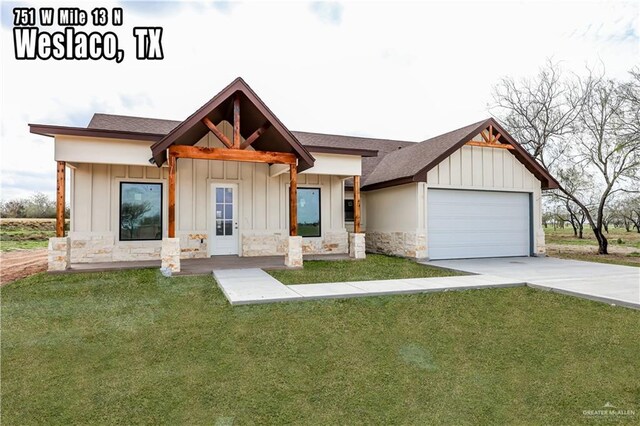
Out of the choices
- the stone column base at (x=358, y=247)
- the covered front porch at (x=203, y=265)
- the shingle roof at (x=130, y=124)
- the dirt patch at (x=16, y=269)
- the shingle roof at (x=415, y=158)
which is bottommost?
the dirt patch at (x=16, y=269)

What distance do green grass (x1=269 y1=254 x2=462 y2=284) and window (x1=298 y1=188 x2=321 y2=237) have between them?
7.10 ft

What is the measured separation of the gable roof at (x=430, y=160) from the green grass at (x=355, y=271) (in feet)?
10.2

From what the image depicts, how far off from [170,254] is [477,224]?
10.5 m

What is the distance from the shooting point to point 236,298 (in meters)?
6.10

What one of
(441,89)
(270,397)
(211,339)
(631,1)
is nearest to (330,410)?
(270,397)

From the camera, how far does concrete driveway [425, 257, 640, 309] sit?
6676 mm

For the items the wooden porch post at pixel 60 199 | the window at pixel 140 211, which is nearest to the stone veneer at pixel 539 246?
the window at pixel 140 211

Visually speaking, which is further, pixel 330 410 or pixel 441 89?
pixel 441 89

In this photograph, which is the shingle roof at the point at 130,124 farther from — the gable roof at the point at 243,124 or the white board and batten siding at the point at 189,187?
the gable roof at the point at 243,124

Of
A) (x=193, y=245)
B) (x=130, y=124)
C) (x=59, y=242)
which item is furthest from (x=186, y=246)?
(x=130, y=124)

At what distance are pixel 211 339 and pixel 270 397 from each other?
5.14 ft

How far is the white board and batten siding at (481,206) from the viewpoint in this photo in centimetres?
1257

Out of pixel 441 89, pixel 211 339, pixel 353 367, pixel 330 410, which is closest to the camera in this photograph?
pixel 330 410

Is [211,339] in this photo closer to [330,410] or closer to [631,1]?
[330,410]
